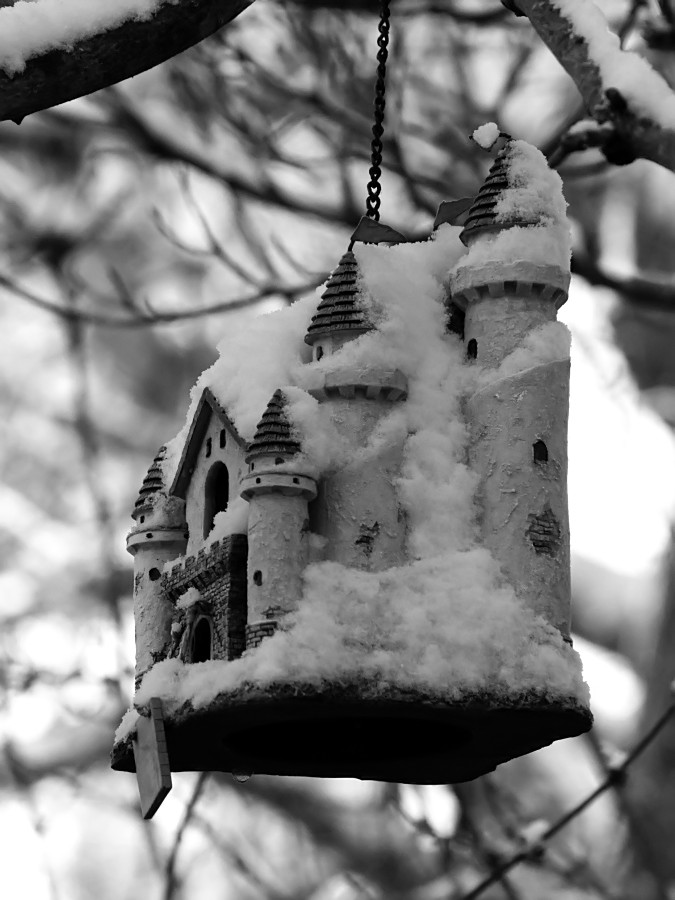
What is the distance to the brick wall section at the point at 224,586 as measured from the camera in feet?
20.6

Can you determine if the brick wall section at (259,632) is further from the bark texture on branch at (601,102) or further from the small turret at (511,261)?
the bark texture on branch at (601,102)

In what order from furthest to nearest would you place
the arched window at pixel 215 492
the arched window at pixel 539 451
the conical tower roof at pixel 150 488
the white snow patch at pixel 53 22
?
the conical tower roof at pixel 150 488, the arched window at pixel 215 492, the arched window at pixel 539 451, the white snow patch at pixel 53 22

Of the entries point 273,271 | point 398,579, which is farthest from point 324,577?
point 273,271

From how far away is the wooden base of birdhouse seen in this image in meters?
6.00

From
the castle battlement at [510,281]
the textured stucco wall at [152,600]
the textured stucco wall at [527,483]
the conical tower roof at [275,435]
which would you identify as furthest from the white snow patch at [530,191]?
the textured stucco wall at [152,600]

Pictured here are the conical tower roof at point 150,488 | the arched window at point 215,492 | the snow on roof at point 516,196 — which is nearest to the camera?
the snow on roof at point 516,196

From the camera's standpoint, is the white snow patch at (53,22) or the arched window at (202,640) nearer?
the white snow patch at (53,22)

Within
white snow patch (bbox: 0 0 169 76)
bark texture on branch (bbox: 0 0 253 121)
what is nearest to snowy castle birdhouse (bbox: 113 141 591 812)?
bark texture on branch (bbox: 0 0 253 121)

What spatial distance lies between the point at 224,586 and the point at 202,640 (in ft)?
0.89

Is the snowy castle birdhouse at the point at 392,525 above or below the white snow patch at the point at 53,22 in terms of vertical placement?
below

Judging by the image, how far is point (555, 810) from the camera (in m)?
10.4

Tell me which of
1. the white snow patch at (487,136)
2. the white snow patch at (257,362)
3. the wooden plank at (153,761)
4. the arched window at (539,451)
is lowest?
the wooden plank at (153,761)

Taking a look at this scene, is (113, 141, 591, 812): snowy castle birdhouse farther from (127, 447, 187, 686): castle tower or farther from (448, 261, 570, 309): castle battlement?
(127, 447, 187, 686): castle tower

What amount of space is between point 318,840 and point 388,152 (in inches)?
137
